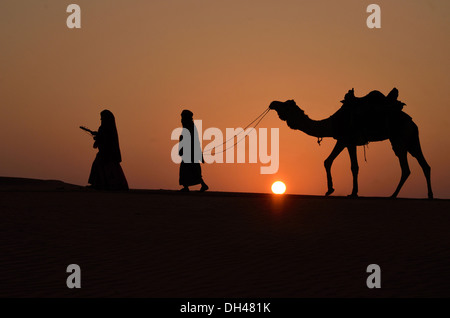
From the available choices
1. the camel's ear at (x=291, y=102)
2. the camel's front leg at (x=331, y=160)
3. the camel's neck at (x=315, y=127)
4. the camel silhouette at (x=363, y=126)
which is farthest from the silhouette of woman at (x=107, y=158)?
the camel's front leg at (x=331, y=160)

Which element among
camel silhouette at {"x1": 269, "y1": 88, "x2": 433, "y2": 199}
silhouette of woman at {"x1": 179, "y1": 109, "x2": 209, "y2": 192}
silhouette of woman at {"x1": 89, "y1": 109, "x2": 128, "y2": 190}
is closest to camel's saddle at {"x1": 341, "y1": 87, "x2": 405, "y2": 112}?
camel silhouette at {"x1": 269, "y1": 88, "x2": 433, "y2": 199}

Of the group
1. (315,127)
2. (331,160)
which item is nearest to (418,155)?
(331,160)

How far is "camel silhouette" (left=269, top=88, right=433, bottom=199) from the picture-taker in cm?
1939

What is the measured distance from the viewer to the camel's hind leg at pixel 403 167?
19.4 m

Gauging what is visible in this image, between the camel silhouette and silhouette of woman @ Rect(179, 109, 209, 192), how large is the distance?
6.61 feet

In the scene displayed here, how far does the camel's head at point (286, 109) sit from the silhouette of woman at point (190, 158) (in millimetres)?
2014

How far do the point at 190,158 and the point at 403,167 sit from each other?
5.22 meters

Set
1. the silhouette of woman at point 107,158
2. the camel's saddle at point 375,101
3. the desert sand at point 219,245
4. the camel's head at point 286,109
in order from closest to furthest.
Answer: the desert sand at point 219,245 < the silhouette of woman at point 107,158 < the camel's saddle at point 375,101 < the camel's head at point 286,109

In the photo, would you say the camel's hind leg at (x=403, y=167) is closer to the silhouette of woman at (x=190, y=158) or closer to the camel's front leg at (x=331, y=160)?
the camel's front leg at (x=331, y=160)

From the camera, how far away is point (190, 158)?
19938 mm

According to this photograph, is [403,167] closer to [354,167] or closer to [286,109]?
[354,167]
